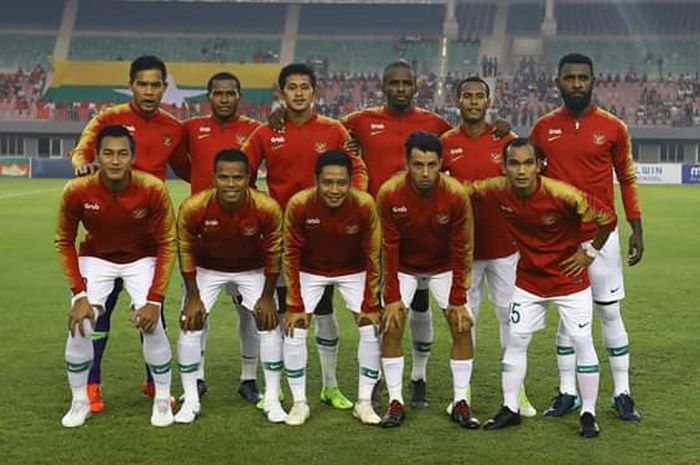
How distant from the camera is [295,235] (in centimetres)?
Answer: 697

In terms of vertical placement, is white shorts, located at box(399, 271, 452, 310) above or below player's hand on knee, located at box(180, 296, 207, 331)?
above

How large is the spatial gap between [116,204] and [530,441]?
3.03 m

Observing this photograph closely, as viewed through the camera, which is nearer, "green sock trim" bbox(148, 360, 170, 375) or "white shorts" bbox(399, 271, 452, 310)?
"green sock trim" bbox(148, 360, 170, 375)

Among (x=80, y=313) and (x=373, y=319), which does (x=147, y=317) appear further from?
(x=373, y=319)

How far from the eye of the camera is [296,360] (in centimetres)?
712

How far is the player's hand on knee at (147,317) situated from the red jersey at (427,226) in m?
1.52

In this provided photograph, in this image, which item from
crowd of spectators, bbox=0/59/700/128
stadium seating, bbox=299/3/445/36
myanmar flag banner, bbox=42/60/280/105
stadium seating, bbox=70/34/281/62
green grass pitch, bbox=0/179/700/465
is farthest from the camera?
stadium seating, bbox=299/3/445/36

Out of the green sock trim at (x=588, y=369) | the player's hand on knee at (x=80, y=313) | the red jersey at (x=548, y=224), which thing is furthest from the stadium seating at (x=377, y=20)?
the player's hand on knee at (x=80, y=313)

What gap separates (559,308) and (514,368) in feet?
1.61

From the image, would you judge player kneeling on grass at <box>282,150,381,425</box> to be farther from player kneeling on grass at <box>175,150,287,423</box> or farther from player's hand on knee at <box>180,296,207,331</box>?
player's hand on knee at <box>180,296,207,331</box>

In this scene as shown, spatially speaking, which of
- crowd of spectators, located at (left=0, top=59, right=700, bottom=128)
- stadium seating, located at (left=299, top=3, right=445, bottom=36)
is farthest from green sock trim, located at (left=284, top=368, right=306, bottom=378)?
stadium seating, located at (left=299, top=3, right=445, bottom=36)

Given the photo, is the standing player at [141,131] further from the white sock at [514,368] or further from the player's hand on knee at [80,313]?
the white sock at [514,368]

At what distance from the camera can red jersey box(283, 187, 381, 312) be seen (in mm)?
6914

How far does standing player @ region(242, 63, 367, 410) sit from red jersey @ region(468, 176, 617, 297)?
106 centimetres
